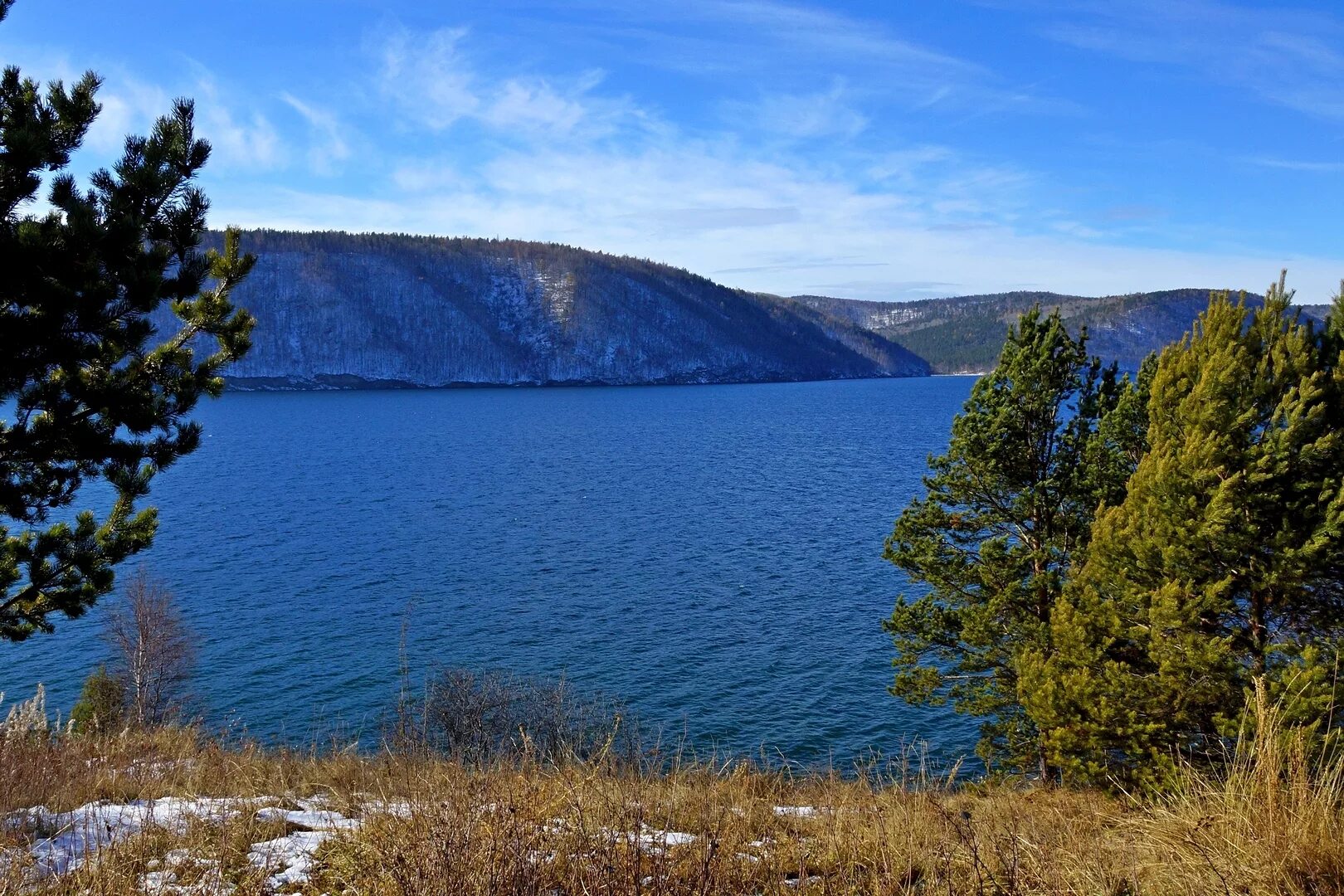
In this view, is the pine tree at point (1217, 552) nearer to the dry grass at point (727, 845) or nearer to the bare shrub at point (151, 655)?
the dry grass at point (727, 845)

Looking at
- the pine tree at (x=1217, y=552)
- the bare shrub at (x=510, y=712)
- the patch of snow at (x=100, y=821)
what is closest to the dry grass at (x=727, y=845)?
the patch of snow at (x=100, y=821)

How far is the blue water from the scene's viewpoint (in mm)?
25859

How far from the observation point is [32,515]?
277 inches

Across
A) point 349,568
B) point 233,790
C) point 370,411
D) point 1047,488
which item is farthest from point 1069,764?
point 370,411

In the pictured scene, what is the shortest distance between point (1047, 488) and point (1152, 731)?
5752 mm

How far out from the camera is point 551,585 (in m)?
37.8

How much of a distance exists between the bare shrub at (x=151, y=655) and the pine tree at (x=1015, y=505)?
67.9 feet

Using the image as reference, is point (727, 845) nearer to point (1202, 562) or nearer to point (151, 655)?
point (1202, 562)

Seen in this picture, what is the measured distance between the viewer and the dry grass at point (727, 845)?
3.64 m

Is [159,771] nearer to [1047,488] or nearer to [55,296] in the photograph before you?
[55,296]

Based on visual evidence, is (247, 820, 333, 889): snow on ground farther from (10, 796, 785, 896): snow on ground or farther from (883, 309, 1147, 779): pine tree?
(883, 309, 1147, 779): pine tree

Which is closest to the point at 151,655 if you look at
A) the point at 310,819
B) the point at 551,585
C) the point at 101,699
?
the point at 101,699

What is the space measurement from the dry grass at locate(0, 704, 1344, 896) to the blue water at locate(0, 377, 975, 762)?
1654cm

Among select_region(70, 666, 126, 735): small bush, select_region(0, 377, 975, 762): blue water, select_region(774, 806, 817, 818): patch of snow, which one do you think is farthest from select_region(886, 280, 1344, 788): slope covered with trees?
select_region(70, 666, 126, 735): small bush
